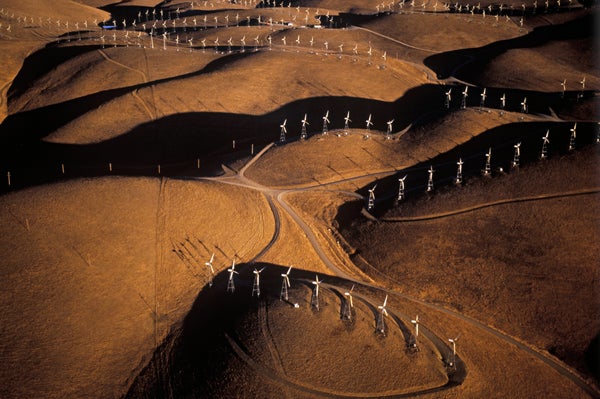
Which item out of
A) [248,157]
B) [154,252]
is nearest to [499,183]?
[248,157]

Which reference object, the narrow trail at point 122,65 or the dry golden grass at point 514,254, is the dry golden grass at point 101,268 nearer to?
the dry golden grass at point 514,254

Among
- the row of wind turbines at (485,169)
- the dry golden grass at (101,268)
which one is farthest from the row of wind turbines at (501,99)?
the dry golden grass at (101,268)

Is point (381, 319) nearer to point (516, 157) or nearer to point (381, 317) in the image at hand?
point (381, 317)

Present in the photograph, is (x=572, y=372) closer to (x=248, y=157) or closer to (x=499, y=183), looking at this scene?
(x=499, y=183)

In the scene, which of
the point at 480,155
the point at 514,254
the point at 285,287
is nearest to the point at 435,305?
the point at 514,254

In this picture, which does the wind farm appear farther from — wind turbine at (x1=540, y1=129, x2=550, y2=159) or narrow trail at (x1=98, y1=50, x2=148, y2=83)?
narrow trail at (x1=98, y1=50, x2=148, y2=83)

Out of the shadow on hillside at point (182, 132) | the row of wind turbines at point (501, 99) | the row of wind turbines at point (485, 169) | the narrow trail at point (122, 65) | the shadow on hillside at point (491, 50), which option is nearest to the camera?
the row of wind turbines at point (485, 169)

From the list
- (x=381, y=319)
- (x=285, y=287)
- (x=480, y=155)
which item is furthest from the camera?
(x=480, y=155)
